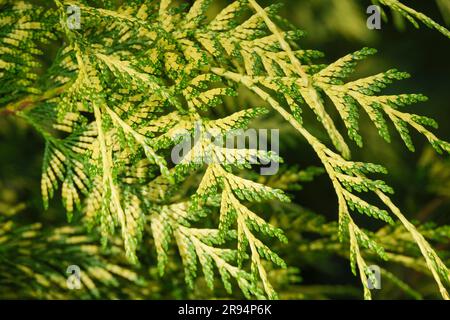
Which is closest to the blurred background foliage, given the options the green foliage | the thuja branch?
the green foliage

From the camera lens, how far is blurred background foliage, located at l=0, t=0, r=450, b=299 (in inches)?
70.9

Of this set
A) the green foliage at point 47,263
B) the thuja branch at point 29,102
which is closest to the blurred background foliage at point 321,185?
the green foliage at point 47,263

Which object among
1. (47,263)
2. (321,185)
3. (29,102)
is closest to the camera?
(29,102)

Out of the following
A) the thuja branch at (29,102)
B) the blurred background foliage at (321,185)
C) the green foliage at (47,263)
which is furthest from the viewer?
the blurred background foliage at (321,185)

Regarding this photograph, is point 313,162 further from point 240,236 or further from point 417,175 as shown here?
point 240,236

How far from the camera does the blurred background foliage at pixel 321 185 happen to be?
1.80m

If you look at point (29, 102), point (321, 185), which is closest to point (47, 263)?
point (29, 102)

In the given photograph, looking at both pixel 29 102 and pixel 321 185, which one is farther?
pixel 321 185

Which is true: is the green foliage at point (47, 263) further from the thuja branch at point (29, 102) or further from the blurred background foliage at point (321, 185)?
the thuja branch at point (29, 102)

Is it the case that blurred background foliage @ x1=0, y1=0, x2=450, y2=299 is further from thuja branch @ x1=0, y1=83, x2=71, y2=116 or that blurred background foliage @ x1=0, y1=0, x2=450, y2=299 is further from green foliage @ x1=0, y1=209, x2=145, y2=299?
thuja branch @ x1=0, y1=83, x2=71, y2=116

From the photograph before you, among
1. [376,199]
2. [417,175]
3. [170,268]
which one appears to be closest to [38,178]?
[170,268]

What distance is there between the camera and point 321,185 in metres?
3.47

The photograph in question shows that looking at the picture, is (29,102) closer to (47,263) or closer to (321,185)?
(47,263)
